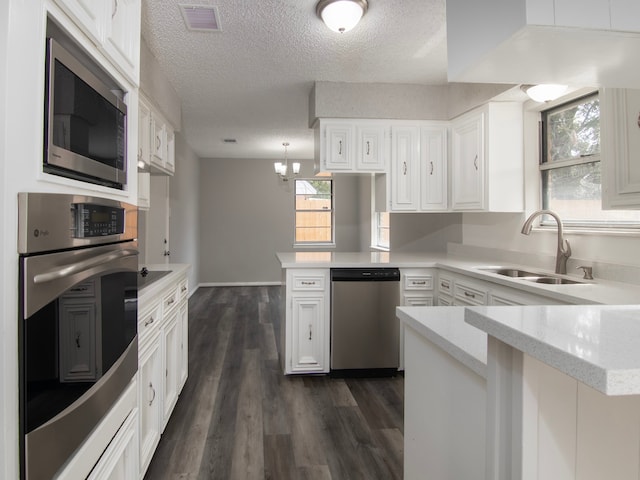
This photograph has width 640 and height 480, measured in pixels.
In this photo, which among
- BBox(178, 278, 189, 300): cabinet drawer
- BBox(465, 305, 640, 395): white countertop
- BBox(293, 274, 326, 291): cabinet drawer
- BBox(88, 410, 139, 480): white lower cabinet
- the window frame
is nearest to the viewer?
BBox(465, 305, 640, 395): white countertop

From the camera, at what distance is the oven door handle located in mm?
826

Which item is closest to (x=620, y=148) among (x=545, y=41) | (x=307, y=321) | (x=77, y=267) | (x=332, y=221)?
(x=545, y=41)

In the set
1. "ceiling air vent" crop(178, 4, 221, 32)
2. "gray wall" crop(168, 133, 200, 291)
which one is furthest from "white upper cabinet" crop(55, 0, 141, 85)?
"gray wall" crop(168, 133, 200, 291)

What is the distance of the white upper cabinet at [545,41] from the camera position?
0.70m

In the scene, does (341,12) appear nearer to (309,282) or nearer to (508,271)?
(309,282)

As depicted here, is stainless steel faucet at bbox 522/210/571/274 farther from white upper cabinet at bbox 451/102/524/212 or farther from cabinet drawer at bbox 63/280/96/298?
cabinet drawer at bbox 63/280/96/298

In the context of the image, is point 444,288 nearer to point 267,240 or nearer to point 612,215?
point 612,215

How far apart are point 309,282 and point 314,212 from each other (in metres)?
5.04

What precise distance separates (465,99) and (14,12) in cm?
331

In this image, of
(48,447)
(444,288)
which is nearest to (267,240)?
(444,288)

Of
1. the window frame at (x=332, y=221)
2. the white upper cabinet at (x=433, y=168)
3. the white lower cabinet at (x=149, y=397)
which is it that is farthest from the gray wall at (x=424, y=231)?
the window frame at (x=332, y=221)

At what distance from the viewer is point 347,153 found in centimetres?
356

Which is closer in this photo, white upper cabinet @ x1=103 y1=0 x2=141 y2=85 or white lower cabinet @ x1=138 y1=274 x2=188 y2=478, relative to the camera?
white upper cabinet @ x1=103 y1=0 x2=141 y2=85

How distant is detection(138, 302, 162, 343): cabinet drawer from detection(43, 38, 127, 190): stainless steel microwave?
735 mm
